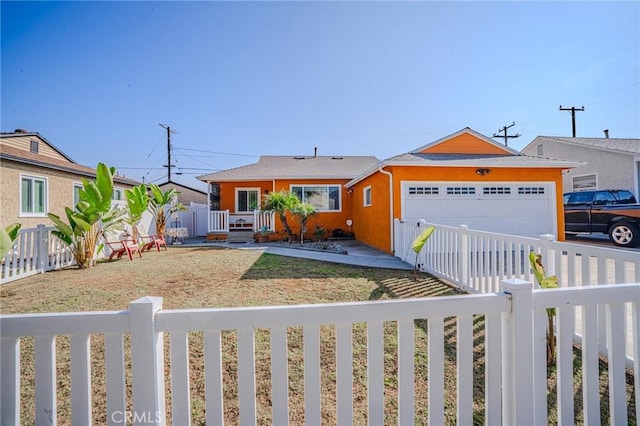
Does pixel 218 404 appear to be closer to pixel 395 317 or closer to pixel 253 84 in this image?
pixel 395 317

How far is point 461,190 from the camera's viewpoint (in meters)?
9.84

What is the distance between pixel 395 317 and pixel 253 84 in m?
14.0

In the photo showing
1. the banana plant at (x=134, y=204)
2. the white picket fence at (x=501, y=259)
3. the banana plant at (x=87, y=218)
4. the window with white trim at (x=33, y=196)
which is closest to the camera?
the white picket fence at (x=501, y=259)

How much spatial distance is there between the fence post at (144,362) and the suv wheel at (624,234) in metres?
13.7

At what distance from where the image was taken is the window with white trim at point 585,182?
1536 cm

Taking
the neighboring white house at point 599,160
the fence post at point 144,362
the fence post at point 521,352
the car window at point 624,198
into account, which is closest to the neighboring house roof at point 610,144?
the neighboring white house at point 599,160

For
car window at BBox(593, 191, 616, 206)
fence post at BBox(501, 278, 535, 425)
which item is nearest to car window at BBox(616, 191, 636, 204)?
car window at BBox(593, 191, 616, 206)

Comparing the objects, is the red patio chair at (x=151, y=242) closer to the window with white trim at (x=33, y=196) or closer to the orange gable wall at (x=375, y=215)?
the window with white trim at (x=33, y=196)

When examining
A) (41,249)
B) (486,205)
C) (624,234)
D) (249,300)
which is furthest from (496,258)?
(41,249)

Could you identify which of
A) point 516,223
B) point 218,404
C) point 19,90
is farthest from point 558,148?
point 19,90

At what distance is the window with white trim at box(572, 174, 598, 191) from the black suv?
526 cm

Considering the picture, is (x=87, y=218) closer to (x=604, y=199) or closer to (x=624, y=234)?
(x=624, y=234)

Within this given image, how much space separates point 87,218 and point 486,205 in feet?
39.6

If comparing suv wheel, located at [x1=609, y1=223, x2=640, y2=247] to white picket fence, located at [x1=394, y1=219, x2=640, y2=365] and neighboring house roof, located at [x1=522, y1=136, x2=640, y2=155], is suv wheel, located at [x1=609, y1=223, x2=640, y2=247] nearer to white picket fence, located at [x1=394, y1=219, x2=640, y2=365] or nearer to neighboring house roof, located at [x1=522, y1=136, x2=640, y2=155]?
white picket fence, located at [x1=394, y1=219, x2=640, y2=365]
